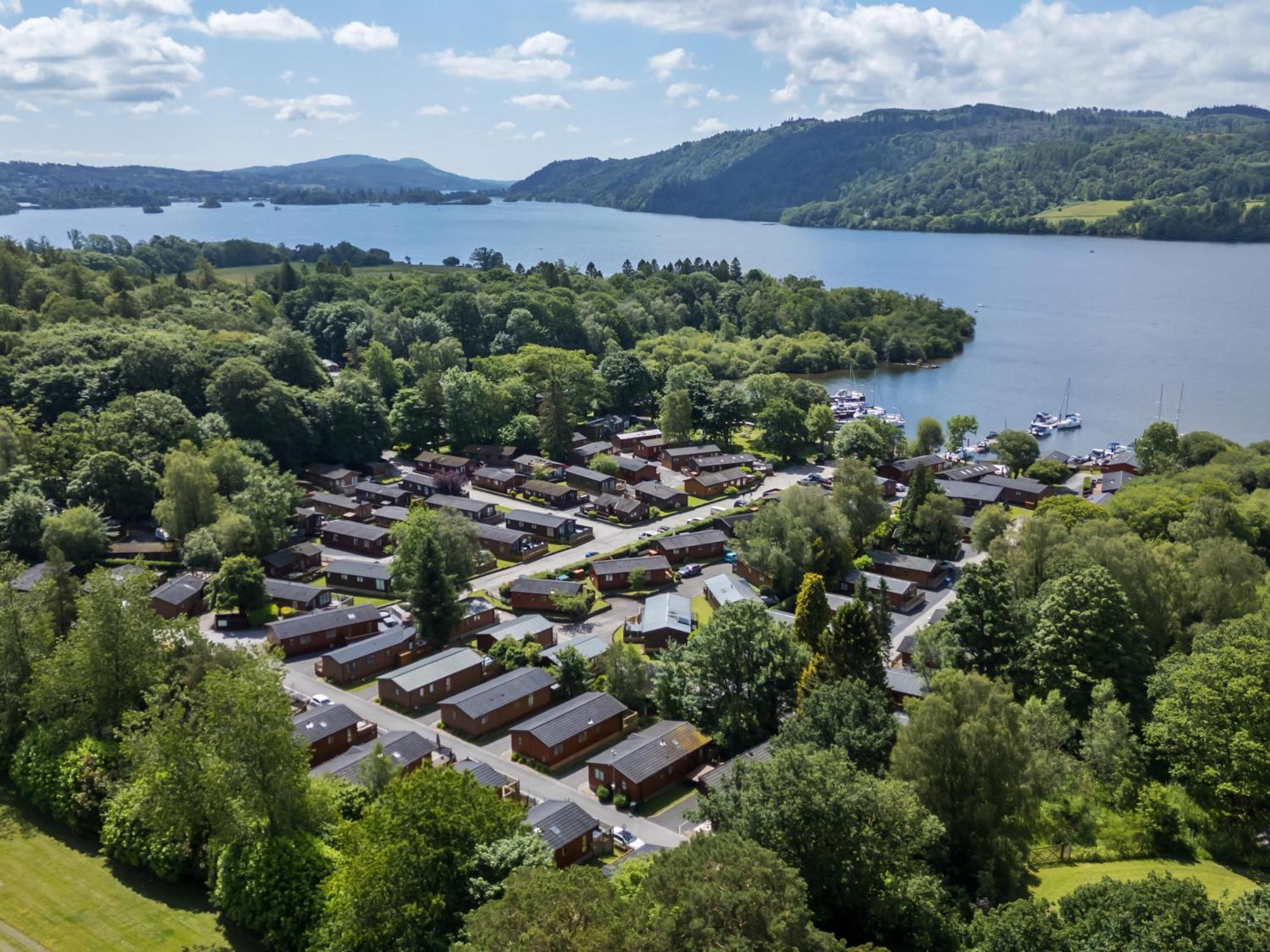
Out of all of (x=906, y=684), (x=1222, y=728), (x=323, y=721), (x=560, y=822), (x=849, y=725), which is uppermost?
(x=1222, y=728)

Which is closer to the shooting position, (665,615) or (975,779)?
(975,779)

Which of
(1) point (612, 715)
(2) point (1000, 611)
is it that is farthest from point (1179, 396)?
(1) point (612, 715)

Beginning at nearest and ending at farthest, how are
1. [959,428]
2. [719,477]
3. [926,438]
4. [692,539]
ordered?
1. [692,539]
2. [719,477]
3. [926,438]
4. [959,428]

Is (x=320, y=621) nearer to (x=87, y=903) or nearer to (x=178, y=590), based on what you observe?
(x=178, y=590)

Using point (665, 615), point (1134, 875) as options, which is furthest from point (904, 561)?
point (1134, 875)

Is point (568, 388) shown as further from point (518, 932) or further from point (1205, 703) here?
point (518, 932)

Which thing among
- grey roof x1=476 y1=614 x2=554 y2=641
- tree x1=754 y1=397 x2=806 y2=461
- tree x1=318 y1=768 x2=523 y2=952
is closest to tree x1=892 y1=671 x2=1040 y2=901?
tree x1=318 y1=768 x2=523 y2=952

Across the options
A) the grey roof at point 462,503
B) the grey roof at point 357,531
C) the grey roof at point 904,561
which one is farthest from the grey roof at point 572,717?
the grey roof at point 462,503
